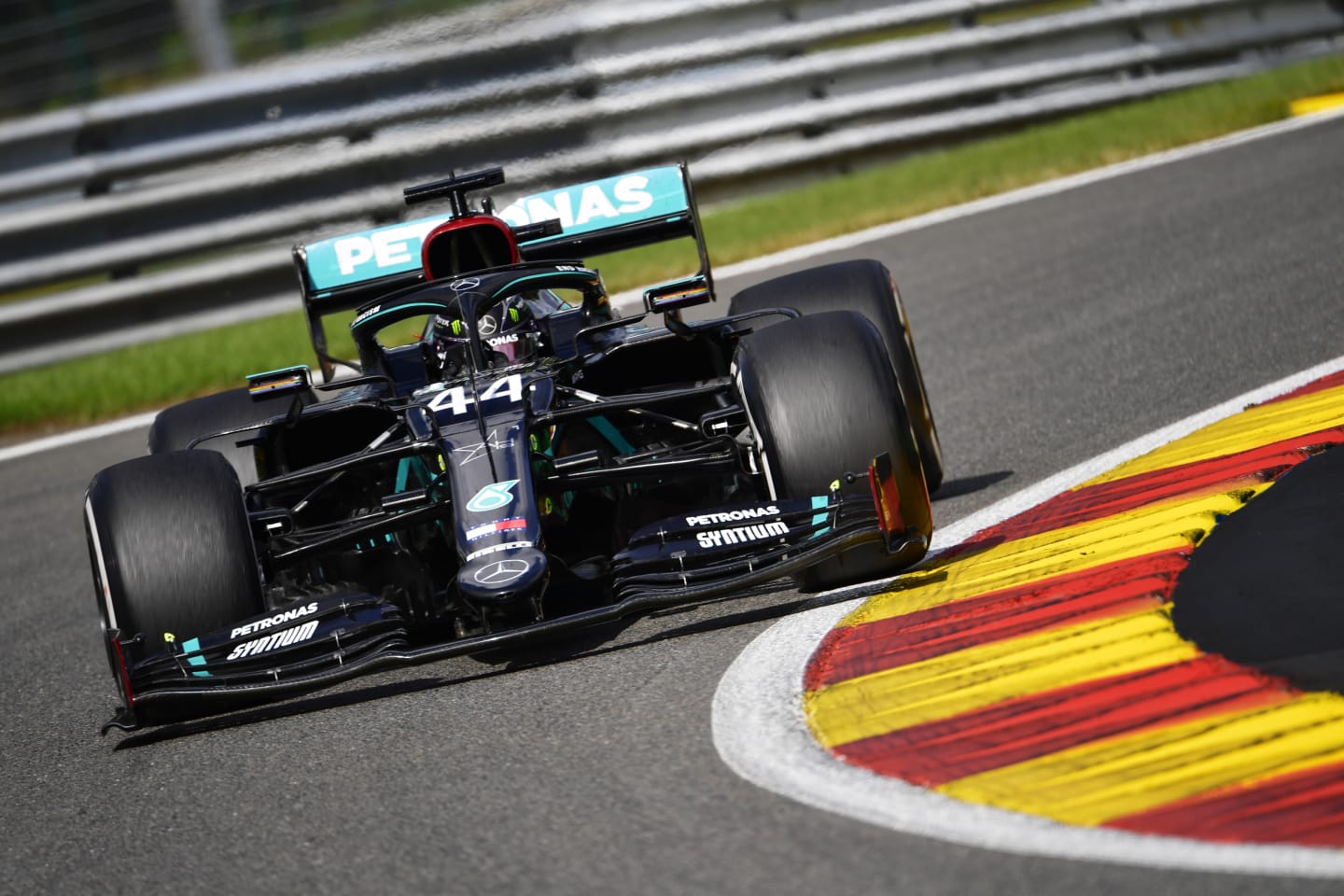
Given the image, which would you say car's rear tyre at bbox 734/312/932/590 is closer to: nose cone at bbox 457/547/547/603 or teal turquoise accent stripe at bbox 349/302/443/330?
nose cone at bbox 457/547/547/603

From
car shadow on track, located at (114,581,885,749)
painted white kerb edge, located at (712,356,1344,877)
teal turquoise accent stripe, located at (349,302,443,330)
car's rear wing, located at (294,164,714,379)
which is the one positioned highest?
car's rear wing, located at (294,164,714,379)

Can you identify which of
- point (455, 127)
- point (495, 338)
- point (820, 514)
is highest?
point (455, 127)

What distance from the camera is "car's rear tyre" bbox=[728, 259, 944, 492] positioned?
231 inches

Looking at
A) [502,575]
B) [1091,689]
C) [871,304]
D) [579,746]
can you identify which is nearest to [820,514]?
[502,575]

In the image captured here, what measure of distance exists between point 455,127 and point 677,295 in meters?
7.91

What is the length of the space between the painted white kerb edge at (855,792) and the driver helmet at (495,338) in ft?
5.41

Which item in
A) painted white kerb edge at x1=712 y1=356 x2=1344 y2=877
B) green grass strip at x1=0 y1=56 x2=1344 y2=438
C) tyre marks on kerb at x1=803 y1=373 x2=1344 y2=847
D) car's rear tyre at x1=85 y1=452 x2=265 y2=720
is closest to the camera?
painted white kerb edge at x1=712 y1=356 x2=1344 y2=877

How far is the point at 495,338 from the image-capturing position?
591cm

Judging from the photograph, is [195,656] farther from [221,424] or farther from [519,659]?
[221,424]

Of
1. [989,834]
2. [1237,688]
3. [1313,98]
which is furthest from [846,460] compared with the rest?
[1313,98]

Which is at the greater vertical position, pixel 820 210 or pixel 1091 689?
pixel 820 210

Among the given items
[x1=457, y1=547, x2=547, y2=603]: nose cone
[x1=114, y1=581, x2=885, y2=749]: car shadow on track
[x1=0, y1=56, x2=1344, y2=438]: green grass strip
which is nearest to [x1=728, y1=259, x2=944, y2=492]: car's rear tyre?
[x1=114, y1=581, x2=885, y2=749]: car shadow on track

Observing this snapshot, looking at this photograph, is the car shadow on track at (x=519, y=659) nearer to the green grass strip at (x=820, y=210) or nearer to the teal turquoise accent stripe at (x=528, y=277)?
the teal turquoise accent stripe at (x=528, y=277)

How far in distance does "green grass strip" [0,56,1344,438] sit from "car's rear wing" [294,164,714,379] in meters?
4.63
